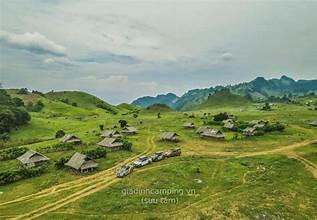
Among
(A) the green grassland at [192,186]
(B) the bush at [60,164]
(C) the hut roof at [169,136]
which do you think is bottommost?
(A) the green grassland at [192,186]

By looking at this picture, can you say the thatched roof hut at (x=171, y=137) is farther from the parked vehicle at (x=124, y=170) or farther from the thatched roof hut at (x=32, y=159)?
the thatched roof hut at (x=32, y=159)

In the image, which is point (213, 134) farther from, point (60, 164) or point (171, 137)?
point (60, 164)

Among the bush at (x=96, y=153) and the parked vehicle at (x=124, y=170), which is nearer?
the parked vehicle at (x=124, y=170)

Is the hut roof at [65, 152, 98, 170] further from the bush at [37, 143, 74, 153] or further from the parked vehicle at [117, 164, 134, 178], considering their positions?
the bush at [37, 143, 74, 153]

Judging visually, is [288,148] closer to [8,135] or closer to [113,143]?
[113,143]

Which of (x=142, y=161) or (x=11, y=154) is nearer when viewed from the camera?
(x=142, y=161)

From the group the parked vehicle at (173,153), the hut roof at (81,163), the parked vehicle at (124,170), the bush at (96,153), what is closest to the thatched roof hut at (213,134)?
the parked vehicle at (173,153)

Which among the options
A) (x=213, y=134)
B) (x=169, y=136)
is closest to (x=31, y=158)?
(x=169, y=136)
